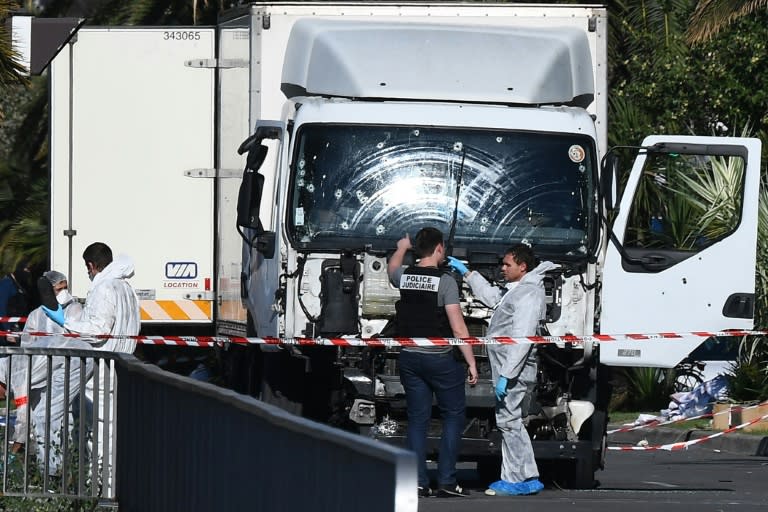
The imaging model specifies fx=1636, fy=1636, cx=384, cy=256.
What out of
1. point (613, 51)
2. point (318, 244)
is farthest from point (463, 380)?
point (613, 51)

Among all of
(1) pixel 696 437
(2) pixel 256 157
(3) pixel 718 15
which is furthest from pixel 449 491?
(3) pixel 718 15

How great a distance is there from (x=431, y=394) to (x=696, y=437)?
265 inches

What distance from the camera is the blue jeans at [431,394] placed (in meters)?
10.7

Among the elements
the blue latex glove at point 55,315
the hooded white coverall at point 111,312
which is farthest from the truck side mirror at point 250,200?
the blue latex glove at point 55,315

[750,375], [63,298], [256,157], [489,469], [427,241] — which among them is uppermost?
[256,157]

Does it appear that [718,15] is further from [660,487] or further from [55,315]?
[55,315]

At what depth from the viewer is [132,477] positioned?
29.8 ft

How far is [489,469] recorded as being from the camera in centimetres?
1343

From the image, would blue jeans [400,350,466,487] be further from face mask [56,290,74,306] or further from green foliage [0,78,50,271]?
green foliage [0,78,50,271]

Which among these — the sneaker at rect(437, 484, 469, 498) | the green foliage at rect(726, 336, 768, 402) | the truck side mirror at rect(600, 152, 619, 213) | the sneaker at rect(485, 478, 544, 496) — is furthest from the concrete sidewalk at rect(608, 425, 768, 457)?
the sneaker at rect(437, 484, 469, 498)

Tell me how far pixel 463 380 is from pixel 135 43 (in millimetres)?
4335

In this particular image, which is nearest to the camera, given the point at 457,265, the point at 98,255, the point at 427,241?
the point at 427,241

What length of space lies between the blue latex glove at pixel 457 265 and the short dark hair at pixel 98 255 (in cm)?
256

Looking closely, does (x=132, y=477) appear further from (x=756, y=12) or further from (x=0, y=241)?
(x=0, y=241)
